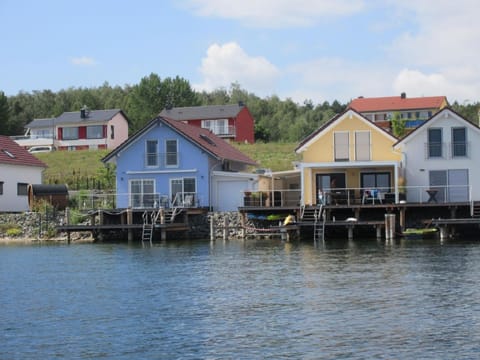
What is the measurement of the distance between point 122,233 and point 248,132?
46.1 m

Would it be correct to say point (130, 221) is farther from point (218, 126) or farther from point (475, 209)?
point (218, 126)

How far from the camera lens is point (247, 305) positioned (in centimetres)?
2244

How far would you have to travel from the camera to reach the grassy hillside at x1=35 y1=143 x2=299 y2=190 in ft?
218

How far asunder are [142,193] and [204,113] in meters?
41.4

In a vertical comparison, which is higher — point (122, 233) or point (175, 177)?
point (175, 177)

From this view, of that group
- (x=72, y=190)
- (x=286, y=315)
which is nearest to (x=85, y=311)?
(x=286, y=315)

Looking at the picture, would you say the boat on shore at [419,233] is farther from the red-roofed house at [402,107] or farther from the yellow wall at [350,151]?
the red-roofed house at [402,107]

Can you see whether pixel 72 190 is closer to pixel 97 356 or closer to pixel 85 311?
pixel 85 311

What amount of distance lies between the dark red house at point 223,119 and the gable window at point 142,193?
123ft

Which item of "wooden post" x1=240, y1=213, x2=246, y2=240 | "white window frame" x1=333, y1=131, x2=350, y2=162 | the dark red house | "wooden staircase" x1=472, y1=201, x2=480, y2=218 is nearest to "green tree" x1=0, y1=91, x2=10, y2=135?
the dark red house

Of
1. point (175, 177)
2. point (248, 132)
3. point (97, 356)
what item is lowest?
point (97, 356)

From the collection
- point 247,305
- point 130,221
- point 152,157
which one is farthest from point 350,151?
point 247,305

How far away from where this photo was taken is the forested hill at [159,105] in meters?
106

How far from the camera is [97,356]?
55.4 feet
